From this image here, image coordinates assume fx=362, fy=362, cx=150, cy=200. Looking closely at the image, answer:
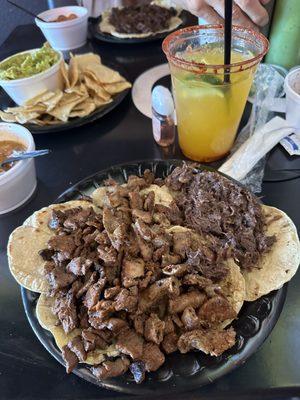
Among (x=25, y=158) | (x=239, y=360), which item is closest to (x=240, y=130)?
(x=25, y=158)

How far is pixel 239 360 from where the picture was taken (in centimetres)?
91

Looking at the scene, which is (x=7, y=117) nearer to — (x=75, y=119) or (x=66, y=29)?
(x=75, y=119)

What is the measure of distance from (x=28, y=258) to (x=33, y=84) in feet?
3.20

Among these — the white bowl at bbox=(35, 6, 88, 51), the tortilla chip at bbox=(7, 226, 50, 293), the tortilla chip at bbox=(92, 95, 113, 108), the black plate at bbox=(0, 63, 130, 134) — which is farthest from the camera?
the white bowl at bbox=(35, 6, 88, 51)

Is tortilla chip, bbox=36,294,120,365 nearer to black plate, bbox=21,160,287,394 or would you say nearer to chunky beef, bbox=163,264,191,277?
black plate, bbox=21,160,287,394

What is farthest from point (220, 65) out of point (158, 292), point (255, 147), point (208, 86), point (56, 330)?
point (56, 330)

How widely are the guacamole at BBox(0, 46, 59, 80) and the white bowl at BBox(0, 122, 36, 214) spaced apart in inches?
15.4

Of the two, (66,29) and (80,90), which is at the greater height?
(66,29)

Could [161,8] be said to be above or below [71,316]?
above

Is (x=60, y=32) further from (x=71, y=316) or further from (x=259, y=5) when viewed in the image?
(x=71, y=316)

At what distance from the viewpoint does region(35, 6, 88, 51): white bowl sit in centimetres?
236

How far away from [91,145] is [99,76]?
17.7 inches

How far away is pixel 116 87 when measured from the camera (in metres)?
1.94

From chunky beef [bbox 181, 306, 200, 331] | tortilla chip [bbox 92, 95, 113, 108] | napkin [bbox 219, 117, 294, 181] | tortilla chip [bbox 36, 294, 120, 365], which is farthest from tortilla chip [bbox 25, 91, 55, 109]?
chunky beef [bbox 181, 306, 200, 331]
